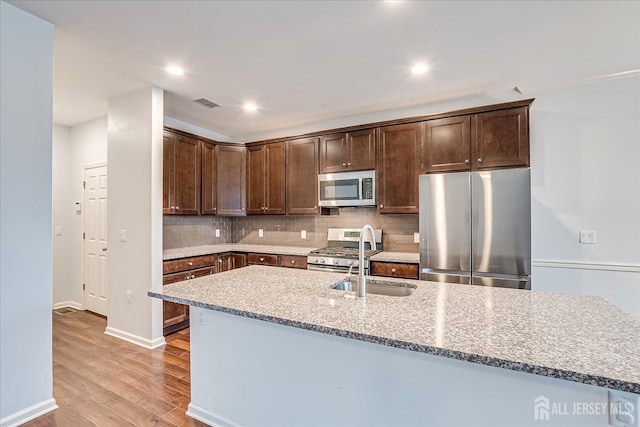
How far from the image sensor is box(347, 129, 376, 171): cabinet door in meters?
3.67

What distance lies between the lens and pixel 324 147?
13.1 ft

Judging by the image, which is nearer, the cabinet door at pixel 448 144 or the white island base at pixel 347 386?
the white island base at pixel 347 386

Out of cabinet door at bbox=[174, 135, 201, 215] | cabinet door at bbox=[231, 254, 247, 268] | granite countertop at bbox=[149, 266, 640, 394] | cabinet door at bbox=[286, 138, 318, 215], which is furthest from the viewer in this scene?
cabinet door at bbox=[231, 254, 247, 268]

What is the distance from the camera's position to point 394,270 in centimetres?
329

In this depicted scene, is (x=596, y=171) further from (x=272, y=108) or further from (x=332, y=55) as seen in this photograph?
(x=272, y=108)

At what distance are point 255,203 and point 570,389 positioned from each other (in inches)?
156

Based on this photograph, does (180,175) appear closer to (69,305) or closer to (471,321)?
(69,305)

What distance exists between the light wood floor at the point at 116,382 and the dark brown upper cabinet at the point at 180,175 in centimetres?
151

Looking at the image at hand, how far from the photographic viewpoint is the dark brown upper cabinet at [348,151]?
3689 mm

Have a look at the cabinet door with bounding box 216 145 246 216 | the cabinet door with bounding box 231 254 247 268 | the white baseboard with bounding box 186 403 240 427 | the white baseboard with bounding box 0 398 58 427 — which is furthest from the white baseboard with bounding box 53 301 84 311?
the white baseboard with bounding box 186 403 240 427

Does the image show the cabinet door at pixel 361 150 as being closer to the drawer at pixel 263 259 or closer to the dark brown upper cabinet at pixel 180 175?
the drawer at pixel 263 259

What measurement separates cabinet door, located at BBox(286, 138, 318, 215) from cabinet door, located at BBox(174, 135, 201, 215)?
3.98 ft

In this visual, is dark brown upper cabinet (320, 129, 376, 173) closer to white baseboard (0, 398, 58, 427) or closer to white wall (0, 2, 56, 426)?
white wall (0, 2, 56, 426)

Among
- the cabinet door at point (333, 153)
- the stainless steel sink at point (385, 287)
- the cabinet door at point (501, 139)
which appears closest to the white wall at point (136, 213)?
the cabinet door at point (333, 153)
